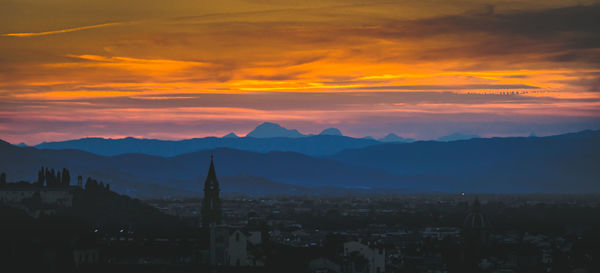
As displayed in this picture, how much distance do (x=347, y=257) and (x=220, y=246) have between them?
15.5 metres

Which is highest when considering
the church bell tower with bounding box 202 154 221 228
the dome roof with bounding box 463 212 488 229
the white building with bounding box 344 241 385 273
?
the church bell tower with bounding box 202 154 221 228

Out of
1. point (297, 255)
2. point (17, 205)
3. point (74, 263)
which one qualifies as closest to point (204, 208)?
point (297, 255)

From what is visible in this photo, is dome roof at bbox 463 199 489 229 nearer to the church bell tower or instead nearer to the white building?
the church bell tower

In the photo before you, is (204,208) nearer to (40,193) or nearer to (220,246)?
(220,246)

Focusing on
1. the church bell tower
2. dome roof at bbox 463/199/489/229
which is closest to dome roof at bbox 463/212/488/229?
dome roof at bbox 463/199/489/229

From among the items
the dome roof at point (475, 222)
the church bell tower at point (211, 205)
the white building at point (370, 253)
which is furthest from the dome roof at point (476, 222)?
the white building at point (370, 253)

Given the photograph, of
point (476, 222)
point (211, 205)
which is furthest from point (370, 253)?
point (476, 222)

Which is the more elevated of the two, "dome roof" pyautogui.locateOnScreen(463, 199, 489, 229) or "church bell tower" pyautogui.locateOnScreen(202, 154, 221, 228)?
"church bell tower" pyautogui.locateOnScreen(202, 154, 221, 228)

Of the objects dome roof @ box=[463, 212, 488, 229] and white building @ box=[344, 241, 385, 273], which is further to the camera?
dome roof @ box=[463, 212, 488, 229]

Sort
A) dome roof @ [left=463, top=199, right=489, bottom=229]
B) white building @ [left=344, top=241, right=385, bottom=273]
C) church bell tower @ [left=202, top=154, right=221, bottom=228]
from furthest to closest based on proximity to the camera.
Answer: dome roof @ [left=463, top=199, right=489, bottom=229] < church bell tower @ [left=202, top=154, right=221, bottom=228] < white building @ [left=344, top=241, right=385, bottom=273]

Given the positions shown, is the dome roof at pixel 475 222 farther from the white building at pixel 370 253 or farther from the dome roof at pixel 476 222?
the white building at pixel 370 253

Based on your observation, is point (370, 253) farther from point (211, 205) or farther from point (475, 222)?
point (475, 222)

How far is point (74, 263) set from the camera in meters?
97.3

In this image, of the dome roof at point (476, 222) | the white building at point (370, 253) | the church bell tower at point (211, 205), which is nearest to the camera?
the white building at point (370, 253)
